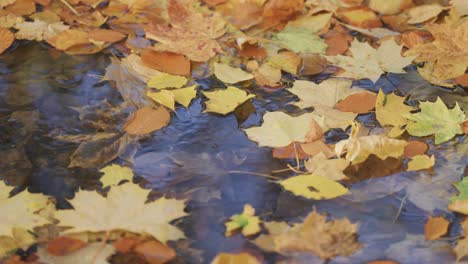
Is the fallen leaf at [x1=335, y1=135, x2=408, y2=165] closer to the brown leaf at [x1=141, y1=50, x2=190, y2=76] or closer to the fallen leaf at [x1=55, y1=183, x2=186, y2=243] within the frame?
the fallen leaf at [x1=55, y1=183, x2=186, y2=243]

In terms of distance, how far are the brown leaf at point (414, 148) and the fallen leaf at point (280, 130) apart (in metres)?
0.30

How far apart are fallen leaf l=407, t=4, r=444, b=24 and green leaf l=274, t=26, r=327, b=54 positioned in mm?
436

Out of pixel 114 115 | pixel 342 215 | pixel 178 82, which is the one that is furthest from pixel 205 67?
pixel 342 215

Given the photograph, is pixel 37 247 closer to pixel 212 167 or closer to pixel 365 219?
pixel 212 167

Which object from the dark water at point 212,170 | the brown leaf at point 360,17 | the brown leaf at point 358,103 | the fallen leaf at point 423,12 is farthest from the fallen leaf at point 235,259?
the fallen leaf at point 423,12

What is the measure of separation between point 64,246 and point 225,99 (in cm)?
78

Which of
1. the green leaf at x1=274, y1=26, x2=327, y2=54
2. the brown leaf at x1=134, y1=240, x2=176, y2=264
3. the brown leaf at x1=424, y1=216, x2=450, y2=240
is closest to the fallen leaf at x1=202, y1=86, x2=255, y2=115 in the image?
the green leaf at x1=274, y1=26, x2=327, y2=54

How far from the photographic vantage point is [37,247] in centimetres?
146

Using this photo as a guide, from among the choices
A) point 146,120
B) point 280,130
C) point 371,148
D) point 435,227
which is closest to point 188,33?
point 146,120

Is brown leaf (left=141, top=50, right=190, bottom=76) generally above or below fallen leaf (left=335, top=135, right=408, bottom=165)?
above

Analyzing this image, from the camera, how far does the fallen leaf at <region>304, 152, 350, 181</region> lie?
167 centimetres

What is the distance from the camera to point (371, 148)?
171 centimetres

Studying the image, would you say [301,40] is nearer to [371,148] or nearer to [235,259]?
[371,148]

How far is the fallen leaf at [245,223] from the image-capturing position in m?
1.53
